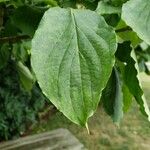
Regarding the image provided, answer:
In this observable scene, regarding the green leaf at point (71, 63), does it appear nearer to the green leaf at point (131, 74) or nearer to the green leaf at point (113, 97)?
the green leaf at point (131, 74)

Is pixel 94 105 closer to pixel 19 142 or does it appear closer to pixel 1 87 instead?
pixel 19 142

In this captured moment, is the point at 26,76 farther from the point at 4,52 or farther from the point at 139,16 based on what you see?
the point at 139,16

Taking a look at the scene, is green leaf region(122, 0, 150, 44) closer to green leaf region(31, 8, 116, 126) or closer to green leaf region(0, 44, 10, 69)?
green leaf region(31, 8, 116, 126)

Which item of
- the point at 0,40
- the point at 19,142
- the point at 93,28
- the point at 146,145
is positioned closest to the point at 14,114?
the point at 19,142

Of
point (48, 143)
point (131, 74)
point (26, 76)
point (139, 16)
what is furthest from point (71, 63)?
point (48, 143)

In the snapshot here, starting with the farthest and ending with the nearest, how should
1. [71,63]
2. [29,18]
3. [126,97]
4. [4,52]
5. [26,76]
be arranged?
1. [26,76]
2. [4,52]
3. [126,97]
4. [29,18]
5. [71,63]

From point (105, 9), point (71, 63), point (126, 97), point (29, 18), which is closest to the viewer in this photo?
point (71, 63)

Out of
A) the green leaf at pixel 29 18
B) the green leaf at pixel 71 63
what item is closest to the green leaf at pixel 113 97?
the green leaf at pixel 29 18
